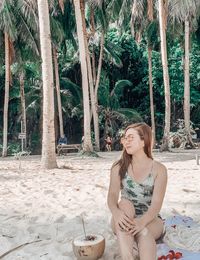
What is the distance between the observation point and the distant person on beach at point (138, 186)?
368cm

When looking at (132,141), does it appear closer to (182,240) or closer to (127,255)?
(127,255)

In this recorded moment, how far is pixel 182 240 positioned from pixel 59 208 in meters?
2.62

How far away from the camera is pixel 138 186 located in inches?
153

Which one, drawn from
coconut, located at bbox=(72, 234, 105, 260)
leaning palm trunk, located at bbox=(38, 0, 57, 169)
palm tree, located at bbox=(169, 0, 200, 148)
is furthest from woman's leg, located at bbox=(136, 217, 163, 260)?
palm tree, located at bbox=(169, 0, 200, 148)

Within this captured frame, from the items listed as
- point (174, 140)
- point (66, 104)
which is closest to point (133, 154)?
point (174, 140)

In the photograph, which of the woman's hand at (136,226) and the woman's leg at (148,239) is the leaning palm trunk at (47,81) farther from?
the woman's hand at (136,226)

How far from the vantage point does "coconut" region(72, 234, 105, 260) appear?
392 centimetres

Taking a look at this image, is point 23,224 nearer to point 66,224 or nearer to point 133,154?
point 66,224

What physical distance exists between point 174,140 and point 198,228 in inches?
709

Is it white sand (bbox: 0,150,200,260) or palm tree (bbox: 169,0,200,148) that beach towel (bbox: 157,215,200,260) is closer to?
white sand (bbox: 0,150,200,260)

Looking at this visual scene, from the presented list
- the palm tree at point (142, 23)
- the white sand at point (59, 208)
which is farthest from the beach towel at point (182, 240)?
the palm tree at point (142, 23)

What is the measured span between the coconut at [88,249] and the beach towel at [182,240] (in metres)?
0.55

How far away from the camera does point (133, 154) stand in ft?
13.0

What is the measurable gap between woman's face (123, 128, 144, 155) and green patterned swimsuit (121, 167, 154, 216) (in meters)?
0.26
